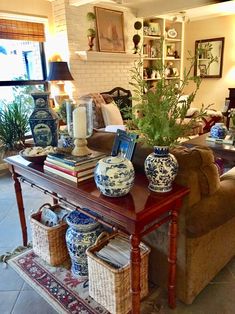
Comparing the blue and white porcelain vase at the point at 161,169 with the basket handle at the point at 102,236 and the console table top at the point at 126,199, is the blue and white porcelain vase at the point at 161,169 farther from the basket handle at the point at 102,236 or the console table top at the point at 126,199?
the basket handle at the point at 102,236

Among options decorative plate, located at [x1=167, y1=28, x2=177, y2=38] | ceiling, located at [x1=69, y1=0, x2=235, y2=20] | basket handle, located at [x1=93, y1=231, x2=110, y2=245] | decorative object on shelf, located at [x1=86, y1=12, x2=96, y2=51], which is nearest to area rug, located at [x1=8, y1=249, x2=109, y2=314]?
basket handle, located at [x1=93, y1=231, x2=110, y2=245]

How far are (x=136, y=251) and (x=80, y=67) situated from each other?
397 cm

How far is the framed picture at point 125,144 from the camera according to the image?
1402 mm

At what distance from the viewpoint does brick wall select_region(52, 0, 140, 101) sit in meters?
4.26

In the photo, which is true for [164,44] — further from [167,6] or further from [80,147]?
[80,147]

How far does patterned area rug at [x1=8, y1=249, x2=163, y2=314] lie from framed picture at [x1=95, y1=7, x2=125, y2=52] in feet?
12.9

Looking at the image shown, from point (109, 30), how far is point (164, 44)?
1.44 m

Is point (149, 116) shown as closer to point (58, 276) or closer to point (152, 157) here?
point (152, 157)

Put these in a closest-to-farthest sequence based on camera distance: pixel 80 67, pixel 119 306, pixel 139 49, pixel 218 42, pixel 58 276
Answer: pixel 119 306
pixel 58 276
pixel 80 67
pixel 139 49
pixel 218 42

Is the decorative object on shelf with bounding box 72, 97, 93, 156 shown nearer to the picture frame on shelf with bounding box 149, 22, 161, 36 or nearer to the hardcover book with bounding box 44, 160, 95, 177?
the hardcover book with bounding box 44, 160, 95, 177

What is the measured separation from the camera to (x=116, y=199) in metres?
1.23

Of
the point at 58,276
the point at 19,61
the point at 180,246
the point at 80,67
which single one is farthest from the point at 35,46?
the point at 180,246

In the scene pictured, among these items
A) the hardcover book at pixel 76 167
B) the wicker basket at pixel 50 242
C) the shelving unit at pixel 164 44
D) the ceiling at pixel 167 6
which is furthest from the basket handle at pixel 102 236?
the shelving unit at pixel 164 44

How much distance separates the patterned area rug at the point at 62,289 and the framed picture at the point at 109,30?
3.93 metres
